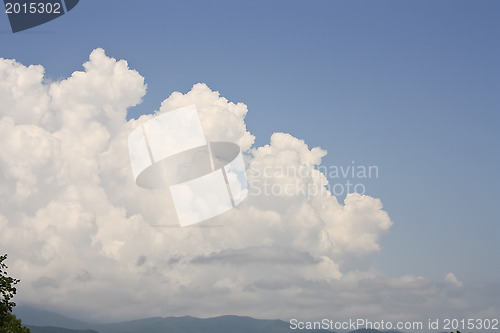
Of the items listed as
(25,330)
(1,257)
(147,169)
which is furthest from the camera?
(147,169)

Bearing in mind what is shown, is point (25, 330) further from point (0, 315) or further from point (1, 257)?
point (1, 257)

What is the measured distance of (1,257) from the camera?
5231cm

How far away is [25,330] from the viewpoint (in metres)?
61.5

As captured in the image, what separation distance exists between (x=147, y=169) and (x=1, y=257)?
47.8 meters

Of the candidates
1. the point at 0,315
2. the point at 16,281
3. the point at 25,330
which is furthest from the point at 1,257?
the point at 25,330

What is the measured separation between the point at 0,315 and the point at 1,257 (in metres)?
7.59

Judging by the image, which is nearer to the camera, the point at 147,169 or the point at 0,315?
the point at 0,315

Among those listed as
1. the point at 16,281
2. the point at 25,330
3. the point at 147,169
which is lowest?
the point at 25,330

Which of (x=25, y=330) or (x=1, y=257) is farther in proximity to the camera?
(x=25, y=330)

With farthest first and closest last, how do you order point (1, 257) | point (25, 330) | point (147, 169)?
point (147, 169) → point (25, 330) → point (1, 257)

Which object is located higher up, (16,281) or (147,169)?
(147,169)

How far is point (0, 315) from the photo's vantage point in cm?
5509

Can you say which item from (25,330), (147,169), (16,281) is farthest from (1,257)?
(147,169)

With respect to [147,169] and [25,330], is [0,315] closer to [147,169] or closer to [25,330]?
[25,330]
